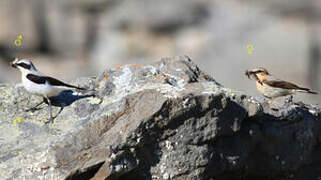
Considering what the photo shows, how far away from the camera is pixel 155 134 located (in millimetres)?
6266

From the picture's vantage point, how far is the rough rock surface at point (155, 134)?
607cm

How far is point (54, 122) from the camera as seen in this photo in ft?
22.8

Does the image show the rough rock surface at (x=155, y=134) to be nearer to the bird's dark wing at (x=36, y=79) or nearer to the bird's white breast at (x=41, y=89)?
the bird's white breast at (x=41, y=89)

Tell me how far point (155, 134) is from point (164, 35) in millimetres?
27385

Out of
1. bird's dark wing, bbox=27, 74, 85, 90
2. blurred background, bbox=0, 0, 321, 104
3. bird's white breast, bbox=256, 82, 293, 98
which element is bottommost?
blurred background, bbox=0, 0, 321, 104

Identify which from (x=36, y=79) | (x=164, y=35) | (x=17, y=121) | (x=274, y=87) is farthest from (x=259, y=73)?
(x=164, y=35)

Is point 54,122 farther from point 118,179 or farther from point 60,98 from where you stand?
point 118,179

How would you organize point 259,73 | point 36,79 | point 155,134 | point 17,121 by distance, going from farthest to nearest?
point 259,73 → point 36,79 → point 17,121 → point 155,134

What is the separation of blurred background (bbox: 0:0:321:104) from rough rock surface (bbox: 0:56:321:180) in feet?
55.0

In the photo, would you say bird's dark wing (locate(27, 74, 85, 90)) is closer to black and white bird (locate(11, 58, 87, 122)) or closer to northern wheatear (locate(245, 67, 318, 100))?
black and white bird (locate(11, 58, 87, 122))

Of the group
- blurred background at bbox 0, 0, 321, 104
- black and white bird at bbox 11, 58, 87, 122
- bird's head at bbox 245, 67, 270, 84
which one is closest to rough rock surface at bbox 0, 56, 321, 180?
black and white bird at bbox 11, 58, 87, 122

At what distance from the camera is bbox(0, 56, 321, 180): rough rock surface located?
6.07 meters

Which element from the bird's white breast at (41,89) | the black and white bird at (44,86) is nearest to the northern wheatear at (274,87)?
the black and white bird at (44,86)

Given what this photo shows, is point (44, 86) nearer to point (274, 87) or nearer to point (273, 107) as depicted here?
point (273, 107)
